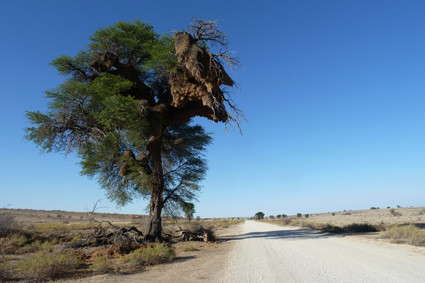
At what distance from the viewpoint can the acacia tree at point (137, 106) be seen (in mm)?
13453

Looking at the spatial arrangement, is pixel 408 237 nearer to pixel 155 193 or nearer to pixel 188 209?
pixel 188 209

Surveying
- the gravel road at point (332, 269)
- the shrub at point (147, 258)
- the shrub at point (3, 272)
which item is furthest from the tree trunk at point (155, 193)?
the shrub at point (3, 272)

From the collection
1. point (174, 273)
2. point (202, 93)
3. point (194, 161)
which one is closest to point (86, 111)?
point (202, 93)

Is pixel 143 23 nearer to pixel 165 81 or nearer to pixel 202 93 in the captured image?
pixel 165 81

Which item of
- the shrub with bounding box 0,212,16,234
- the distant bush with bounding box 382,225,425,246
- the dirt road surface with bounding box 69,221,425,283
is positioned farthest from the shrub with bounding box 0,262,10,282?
the distant bush with bounding box 382,225,425,246

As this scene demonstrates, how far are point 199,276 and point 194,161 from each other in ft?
39.5

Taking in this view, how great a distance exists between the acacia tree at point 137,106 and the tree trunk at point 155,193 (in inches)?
2.3

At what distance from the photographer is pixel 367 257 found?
9.12m

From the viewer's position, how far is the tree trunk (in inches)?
611

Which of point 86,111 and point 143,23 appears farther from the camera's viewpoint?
point 143,23

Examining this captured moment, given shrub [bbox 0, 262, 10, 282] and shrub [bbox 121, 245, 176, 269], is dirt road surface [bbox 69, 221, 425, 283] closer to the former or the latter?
shrub [bbox 121, 245, 176, 269]

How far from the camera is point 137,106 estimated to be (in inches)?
559

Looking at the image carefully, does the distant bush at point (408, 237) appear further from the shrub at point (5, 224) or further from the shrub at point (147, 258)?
the shrub at point (5, 224)

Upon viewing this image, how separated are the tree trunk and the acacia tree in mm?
59
